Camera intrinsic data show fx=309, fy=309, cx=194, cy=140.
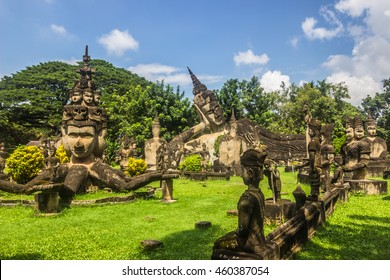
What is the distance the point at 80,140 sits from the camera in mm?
12344

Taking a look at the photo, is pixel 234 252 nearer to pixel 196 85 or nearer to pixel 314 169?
pixel 314 169

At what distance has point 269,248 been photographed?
14.1ft

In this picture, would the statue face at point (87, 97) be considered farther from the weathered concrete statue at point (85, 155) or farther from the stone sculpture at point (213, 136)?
the stone sculpture at point (213, 136)

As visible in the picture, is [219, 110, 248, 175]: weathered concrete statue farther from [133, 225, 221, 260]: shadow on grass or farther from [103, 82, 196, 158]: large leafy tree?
[133, 225, 221, 260]: shadow on grass

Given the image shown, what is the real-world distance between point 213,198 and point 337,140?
2553 centimetres

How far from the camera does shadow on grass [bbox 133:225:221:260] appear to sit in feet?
19.2

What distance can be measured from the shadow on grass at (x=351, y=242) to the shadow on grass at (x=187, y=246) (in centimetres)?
180

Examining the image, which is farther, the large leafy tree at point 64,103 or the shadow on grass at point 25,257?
the large leafy tree at point 64,103

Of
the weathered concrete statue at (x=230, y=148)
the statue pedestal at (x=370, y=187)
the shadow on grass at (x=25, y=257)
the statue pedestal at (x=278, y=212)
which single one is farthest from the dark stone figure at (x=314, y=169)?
the weathered concrete statue at (x=230, y=148)

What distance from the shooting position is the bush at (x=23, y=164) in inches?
552

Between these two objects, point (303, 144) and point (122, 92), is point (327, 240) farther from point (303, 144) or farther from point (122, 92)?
point (122, 92)

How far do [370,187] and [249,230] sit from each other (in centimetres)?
1049

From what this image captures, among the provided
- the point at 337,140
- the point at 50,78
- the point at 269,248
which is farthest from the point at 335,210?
the point at 50,78
